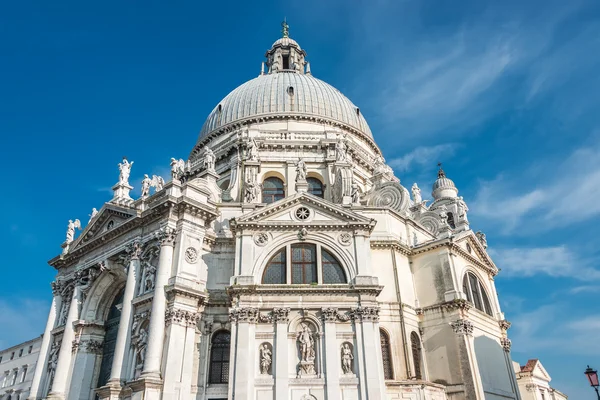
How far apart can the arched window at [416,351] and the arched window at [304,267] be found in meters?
6.59

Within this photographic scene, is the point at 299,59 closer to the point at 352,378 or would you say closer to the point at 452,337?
the point at 452,337

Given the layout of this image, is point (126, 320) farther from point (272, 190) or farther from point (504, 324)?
point (504, 324)

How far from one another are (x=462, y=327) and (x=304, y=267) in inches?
389

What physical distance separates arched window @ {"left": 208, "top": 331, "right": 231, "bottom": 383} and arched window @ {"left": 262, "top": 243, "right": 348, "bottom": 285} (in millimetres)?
4077

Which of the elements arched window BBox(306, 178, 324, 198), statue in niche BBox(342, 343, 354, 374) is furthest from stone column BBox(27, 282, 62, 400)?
statue in niche BBox(342, 343, 354, 374)

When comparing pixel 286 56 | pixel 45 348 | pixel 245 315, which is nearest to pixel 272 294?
pixel 245 315

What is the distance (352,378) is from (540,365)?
33243mm

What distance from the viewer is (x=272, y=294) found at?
25500 millimetres

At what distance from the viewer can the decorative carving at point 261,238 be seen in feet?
88.4

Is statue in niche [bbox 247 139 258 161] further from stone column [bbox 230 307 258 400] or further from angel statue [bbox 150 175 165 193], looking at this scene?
stone column [bbox 230 307 258 400]

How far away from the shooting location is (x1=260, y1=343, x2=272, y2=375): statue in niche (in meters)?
24.0

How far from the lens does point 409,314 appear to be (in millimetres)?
29953

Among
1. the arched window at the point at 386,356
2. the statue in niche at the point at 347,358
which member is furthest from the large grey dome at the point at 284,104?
the statue in niche at the point at 347,358

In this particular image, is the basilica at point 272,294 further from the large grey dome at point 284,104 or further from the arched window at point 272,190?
the large grey dome at point 284,104
